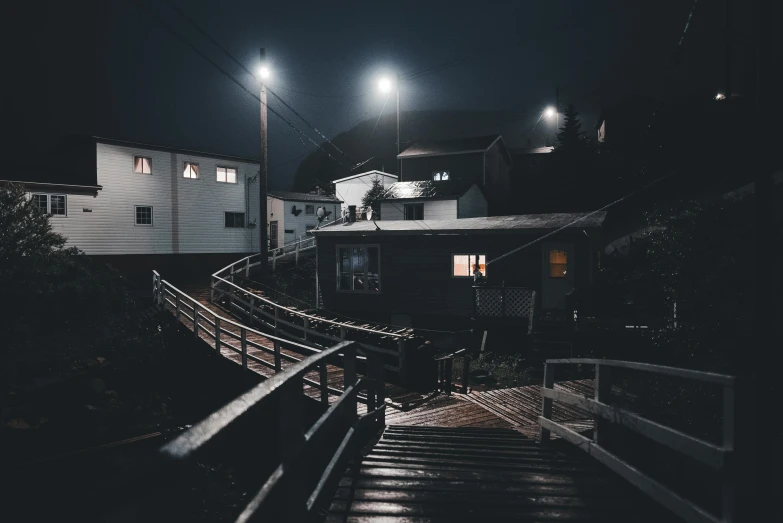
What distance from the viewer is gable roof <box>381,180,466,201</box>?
30.6 m

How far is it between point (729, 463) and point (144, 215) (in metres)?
32.0

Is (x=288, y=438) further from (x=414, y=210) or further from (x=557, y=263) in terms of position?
(x=414, y=210)

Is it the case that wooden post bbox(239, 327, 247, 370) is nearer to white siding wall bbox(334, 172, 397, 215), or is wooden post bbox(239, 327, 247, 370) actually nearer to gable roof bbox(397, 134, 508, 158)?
gable roof bbox(397, 134, 508, 158)

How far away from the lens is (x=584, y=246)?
59.1ft

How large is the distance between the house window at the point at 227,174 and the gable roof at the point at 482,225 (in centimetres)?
1399

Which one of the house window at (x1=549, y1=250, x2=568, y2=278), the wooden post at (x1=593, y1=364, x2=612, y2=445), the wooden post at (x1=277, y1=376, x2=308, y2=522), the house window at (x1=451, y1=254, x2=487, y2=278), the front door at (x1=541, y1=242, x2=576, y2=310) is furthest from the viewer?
the house window at (x1=451, y1=254, x2=487, y2=278)

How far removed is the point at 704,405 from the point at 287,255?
90.0ft

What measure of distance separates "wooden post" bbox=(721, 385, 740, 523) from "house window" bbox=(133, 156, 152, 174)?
32.1m

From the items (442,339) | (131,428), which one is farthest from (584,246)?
(131,428)

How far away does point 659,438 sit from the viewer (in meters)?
3.88

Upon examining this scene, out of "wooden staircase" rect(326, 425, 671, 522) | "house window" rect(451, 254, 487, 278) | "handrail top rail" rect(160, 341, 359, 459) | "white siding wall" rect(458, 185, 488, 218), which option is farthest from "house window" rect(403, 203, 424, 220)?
"handrail top rail" rect(160, 341, 359, 459)

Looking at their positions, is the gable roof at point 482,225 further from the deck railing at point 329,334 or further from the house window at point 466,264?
the deck railing at point 329,334

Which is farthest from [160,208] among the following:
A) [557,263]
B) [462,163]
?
[557,263]

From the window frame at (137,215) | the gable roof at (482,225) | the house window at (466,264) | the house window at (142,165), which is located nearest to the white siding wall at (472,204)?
the gable roof at (482,225)
